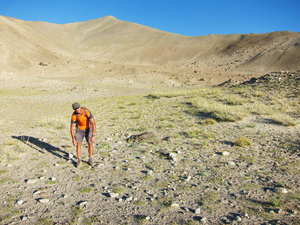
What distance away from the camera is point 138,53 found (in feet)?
279

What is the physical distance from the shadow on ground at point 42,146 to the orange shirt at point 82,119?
128 cm

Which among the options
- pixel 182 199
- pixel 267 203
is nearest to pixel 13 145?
pixel 182 199

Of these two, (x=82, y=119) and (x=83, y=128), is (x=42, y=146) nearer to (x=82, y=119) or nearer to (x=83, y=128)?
(x=83, y=128)

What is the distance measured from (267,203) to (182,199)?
1.60 m

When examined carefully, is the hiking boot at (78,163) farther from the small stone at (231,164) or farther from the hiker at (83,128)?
the small stone at (231,164)

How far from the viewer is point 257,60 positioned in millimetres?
64250

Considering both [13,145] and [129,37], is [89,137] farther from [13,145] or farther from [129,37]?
[129,37]

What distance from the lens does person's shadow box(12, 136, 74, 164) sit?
772 cm

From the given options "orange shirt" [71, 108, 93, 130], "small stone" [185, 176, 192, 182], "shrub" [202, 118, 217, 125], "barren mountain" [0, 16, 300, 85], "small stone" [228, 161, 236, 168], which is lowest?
"small stone" [185, 176, 192, 182]

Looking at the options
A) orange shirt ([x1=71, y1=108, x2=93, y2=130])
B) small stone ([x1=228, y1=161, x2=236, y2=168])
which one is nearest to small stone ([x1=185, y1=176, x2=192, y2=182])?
small stone ([x1=228, y1=161, x2=236, y2=168])

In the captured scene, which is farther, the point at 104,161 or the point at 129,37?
the point at 129,37

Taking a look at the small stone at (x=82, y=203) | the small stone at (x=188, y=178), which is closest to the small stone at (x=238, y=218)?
the small stone at (x=188, y=178)

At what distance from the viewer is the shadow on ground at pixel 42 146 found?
A: 25.4 feet

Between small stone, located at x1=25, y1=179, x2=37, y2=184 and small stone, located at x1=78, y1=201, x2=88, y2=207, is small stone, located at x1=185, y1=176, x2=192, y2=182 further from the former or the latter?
small stone, located at x1=25, y1=179, x2=37, y2=184
